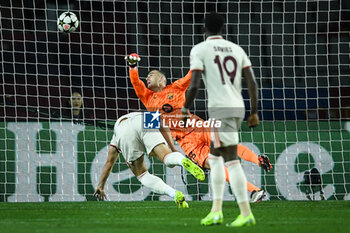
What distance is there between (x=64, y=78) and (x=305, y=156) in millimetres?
6054

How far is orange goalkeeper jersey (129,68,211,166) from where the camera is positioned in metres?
9.11

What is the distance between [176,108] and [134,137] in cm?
116

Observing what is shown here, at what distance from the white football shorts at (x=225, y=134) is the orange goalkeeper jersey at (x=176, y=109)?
3.62 meters


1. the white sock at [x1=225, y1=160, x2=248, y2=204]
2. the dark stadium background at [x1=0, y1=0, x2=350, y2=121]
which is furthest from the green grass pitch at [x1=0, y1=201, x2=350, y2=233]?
the dark stadium background at [x1=0, y1=0, x2=350, y2=121]

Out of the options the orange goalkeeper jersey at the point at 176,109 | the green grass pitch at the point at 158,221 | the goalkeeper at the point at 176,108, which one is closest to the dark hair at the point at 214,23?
the green grass pitch at the point at 158,221

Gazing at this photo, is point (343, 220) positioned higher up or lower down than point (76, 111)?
lower down

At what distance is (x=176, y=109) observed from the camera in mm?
9531

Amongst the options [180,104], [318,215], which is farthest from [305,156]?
[318,215]

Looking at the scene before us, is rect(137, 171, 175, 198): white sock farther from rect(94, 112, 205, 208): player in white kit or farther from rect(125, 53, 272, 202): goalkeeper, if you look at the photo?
rect(125, 53, 272, 202): goalkeeper

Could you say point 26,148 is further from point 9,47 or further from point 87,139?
point 9,47

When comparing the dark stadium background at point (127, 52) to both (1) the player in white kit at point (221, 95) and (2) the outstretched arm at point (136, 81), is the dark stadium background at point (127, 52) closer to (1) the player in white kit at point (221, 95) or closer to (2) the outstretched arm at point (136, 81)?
(2) the outstretched arm at point (136, 81)

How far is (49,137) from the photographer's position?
34.8 feet

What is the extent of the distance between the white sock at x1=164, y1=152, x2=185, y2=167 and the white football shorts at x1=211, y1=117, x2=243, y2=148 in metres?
2.55

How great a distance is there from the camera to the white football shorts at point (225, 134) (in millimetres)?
5285
